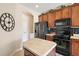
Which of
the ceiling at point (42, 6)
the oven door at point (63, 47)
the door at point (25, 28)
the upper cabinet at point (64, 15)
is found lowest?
the oven door at point (63, 47)

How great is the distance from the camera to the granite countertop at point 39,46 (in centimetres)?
139

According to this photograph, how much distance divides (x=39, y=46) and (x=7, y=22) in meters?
0.59

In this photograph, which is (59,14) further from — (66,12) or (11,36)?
(11,36)

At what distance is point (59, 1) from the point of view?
61.9 inches

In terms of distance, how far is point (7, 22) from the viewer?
5.57ft

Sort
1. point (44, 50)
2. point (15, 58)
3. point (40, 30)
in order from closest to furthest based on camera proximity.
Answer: point (44, 50)
point (15, 58)
point (40, 30)

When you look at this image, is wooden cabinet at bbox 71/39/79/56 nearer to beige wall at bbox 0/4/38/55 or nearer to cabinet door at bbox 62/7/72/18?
cabinet door at bbox 62/7/72/18

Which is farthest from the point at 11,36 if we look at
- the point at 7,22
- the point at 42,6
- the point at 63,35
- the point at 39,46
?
the point at 63,35

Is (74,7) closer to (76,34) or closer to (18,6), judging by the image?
(76,34)

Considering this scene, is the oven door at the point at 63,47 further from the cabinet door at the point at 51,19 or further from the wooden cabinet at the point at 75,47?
the cabinet door at the point at 51,19

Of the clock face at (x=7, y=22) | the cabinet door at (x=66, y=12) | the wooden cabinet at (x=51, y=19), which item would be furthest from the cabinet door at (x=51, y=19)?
the clock face at (x=7, y=22)

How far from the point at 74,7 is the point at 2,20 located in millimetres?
1047

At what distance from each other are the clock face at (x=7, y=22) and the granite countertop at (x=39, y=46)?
342mm

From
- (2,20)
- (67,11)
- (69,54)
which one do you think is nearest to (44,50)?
(69,54)
